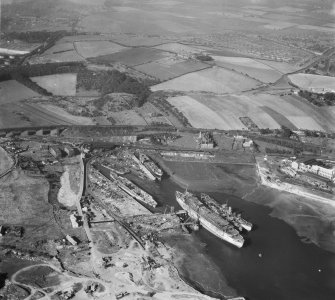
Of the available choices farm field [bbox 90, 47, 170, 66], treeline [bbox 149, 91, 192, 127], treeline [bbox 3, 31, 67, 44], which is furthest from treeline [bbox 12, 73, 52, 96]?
treeline [bbox 3, 31, 67, 44]

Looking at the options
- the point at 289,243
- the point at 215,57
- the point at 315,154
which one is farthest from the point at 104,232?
the point at 215,57

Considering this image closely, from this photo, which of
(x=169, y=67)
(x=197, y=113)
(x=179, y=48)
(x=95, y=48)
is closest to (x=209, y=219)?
(x=197, y=113)

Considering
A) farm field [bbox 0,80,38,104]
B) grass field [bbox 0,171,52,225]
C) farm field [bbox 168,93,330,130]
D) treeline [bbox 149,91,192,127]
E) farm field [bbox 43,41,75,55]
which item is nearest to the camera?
grass field [bbox 0,171,52,225]

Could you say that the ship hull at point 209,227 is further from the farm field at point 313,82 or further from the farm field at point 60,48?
the farm field at point 60,48

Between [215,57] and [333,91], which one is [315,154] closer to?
[333,91]

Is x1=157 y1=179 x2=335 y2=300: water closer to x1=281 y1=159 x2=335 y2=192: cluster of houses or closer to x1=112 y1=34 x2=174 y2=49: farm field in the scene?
x1=281 y1=159 x2=335 y2=192: cluster of houses

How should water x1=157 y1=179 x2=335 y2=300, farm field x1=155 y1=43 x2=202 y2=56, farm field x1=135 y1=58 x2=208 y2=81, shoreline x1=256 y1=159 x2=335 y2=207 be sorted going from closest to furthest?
water x1=157 y1=179 x2=335 y2=300 → shoreline x1=256 y1=159 x2=335 y2=207 → farm field x1=135 y1=58 x2=208 y2=81 → farm field x1=155 y1=43 x2=202 y2=56

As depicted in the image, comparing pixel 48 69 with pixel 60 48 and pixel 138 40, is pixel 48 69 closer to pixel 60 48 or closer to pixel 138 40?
pixel 60 48
